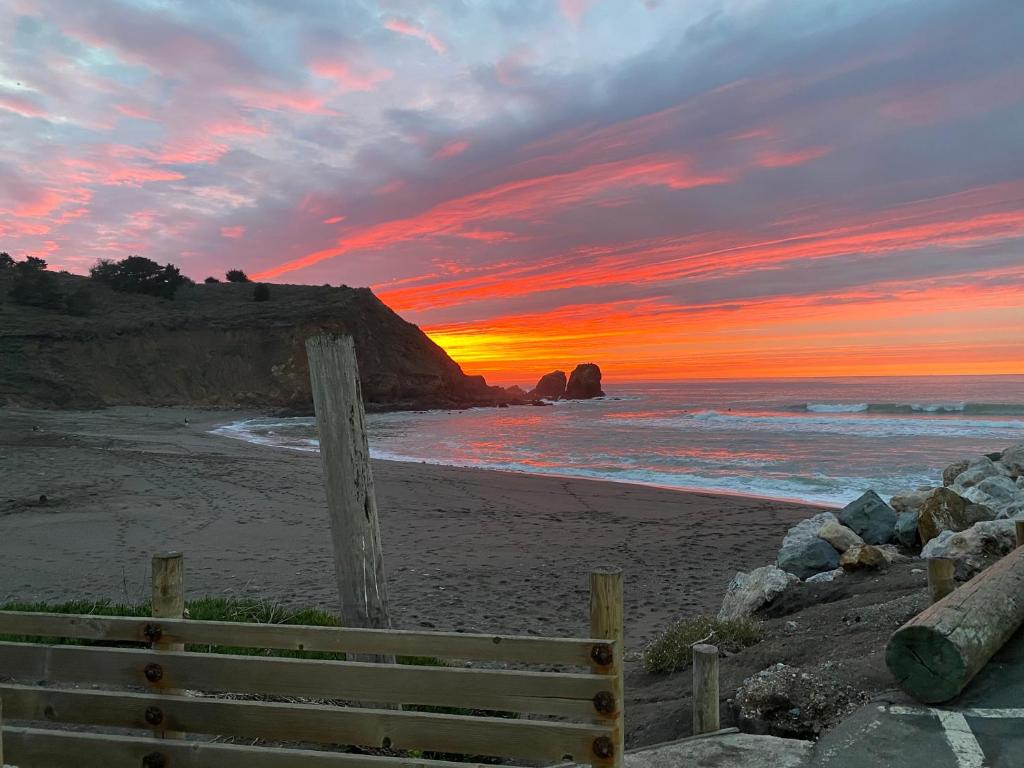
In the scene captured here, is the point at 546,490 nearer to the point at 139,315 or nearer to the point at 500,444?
the point at 500,444

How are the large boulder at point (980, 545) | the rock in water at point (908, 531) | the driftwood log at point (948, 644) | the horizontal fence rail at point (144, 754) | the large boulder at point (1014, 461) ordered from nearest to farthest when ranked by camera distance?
the horizontal fence rail at point (144, 754)
the driftwood log at point (948, 644)
the large boulder at point (980, 545)
the rock in water at point (908, 531)
the large boulder at point (1014, 461)

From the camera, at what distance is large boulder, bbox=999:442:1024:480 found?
12203 mm

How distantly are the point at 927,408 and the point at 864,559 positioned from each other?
49.1m

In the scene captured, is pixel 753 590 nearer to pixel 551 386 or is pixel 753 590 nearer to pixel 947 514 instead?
pixel 947 514

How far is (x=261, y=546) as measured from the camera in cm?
1123

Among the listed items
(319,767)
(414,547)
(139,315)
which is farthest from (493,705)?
(139,315)

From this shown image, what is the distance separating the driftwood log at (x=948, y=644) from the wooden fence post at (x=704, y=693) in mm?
1114

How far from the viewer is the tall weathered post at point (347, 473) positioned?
16.3 ft

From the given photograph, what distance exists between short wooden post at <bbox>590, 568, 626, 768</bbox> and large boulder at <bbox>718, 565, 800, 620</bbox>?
4.90 m

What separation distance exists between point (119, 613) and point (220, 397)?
54.4 meters

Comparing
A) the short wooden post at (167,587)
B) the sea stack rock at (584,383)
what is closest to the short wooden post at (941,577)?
the short wooden post at (167,587)

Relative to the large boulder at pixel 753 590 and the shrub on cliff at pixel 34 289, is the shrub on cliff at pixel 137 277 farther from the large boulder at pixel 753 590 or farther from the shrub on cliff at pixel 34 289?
the large boulder at pixel 753 590

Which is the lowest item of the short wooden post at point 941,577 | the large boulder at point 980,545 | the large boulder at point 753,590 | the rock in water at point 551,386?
the large boulder at point 753,590

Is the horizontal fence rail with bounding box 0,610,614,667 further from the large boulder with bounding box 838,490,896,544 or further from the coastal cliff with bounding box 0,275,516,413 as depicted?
the coastal cliff with bounding box 0,275,516,413
